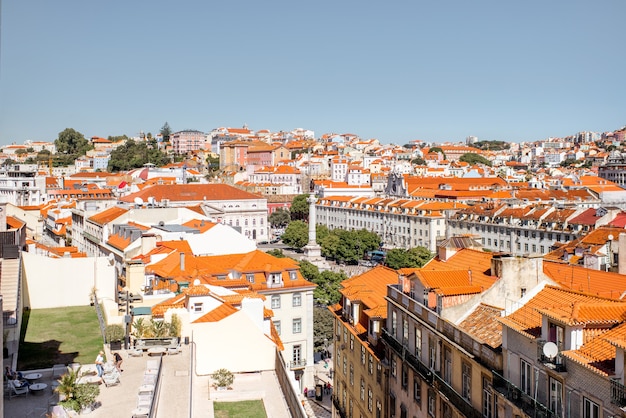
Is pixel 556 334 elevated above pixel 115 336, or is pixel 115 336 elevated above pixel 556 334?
pixel 556 334

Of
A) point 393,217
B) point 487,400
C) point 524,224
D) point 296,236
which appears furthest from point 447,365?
point 393,217

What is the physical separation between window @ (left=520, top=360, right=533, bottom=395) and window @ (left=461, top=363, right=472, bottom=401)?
2079 millimetres

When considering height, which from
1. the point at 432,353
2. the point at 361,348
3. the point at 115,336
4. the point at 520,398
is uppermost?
the point at 520,398

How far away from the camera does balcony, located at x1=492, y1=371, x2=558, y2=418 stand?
11.8 metres

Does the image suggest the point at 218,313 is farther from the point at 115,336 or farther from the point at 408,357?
the point at 408,357

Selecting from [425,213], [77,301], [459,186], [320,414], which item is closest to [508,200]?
[425,213]

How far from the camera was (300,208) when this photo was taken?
109438 mm

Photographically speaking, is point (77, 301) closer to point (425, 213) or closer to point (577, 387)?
point (577, 387)

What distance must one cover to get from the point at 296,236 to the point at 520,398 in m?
69.0

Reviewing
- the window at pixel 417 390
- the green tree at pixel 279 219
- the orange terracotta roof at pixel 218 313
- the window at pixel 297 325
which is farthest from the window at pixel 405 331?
the green tree at pixel 279 219

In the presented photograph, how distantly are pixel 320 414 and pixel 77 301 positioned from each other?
11100 mm

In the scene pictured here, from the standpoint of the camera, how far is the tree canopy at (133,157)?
133 m

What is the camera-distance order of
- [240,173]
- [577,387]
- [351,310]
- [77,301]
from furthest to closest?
[240,173]
[77,301]
[351,310]
[577,387]

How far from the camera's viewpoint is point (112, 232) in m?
43.2
